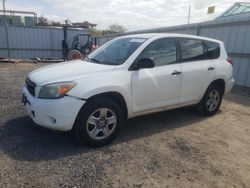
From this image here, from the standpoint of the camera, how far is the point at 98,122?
384 centimetres

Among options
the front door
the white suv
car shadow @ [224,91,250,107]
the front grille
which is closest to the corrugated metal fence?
car shadow @ [224,91,250,107]

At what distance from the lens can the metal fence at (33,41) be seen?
749 inches

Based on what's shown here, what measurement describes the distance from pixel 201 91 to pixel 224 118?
92 centimetres

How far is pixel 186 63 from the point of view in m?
4.89

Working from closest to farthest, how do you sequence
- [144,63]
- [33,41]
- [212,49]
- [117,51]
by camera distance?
1. [144,63]
2. [117,51]
3. [212,49]
4. [33,41]

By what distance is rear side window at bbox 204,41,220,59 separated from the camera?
541cm

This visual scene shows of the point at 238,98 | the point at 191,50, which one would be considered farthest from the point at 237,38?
the point at 191,50

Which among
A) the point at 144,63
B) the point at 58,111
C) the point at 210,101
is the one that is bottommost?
the point at 210,101

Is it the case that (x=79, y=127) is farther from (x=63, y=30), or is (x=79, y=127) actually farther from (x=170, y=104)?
(x=63, y=30)

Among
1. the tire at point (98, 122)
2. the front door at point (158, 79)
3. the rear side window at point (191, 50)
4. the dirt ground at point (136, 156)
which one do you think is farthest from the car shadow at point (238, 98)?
the tire at point (98, 122)

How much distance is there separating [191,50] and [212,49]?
0.71 m

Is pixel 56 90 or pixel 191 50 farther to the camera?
pixel 191 50

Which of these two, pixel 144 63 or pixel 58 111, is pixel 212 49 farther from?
pixel 58 111

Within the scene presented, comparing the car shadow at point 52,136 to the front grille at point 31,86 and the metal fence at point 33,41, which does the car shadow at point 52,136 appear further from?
the metal fence at point 33,41
